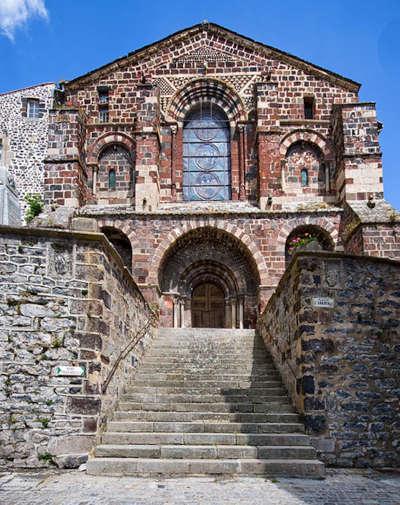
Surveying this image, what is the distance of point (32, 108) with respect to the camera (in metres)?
30.9

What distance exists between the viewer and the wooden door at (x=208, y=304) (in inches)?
682

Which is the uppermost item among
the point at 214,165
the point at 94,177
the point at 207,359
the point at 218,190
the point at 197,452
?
the point at 214,165

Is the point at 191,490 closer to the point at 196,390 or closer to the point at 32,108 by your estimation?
the point at 196,390

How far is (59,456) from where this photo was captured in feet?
22.7

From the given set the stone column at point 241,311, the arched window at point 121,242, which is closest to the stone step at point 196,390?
the stone column at point 241,311

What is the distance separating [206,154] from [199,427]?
11.8 m

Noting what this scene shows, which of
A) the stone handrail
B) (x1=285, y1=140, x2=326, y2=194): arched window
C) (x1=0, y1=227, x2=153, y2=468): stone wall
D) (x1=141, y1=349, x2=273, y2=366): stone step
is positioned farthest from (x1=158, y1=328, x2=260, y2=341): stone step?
(x1=285, y1=140, x2=326, y2=194): arched window

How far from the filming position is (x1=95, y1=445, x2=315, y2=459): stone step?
7055 millimetres

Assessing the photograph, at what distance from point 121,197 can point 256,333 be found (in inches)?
265

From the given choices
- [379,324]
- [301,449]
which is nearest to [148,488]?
[301,449]

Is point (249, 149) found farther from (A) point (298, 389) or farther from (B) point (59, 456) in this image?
(B) point (59, 456)

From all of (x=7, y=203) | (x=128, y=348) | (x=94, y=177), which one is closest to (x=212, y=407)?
(x=128, y=348)

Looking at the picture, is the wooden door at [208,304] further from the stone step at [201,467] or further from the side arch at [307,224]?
the stone step at [201,467]

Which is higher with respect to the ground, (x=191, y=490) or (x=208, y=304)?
(x=208, y=304)
